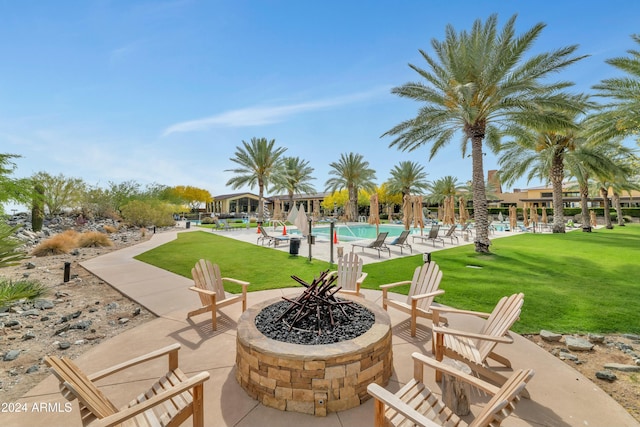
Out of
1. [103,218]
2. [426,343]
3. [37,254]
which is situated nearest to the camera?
[426,343]

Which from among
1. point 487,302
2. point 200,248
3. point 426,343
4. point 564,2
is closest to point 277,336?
point 426,343

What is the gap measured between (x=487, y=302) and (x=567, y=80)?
12295 millimetres

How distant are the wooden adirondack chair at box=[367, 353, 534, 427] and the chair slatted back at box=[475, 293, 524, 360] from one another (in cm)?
97

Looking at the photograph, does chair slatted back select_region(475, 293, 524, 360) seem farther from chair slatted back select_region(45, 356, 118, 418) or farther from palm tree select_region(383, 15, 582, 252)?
palm tree select_region(383, 15, 582, 252)

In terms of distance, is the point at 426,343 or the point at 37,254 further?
the point at 37,254

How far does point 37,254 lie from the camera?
10484mm

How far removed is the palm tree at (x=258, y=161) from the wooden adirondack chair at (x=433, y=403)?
27151 mm

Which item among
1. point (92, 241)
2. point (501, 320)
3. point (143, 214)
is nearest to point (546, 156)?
point (501, 320)

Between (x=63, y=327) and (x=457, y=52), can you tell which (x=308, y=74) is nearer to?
(x=457, y=52)

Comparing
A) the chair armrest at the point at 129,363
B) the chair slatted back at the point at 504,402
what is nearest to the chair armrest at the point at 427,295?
the chair slatted back at the point at 504,402

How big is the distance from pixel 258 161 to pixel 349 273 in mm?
25542

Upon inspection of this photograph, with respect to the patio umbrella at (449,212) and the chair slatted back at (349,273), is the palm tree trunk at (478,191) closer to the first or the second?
the patio umbrella at (449,212)

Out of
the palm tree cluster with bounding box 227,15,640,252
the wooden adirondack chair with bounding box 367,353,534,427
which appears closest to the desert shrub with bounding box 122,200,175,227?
the palm tree cluster with bounding box 227,15,640,252

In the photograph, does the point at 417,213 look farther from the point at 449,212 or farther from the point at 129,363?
the point at 129,363
